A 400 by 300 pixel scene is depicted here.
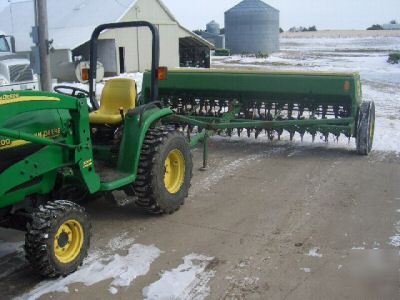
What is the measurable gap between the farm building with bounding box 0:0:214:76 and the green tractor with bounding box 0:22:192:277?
15.5m

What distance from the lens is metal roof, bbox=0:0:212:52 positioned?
22.5 meters

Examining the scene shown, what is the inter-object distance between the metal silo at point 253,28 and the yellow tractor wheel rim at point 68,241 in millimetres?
46110

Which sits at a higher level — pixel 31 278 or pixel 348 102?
pixel 348 102

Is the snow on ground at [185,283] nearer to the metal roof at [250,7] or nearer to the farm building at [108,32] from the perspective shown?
the farm building at [108,32]

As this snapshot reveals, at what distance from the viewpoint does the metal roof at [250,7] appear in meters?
50.0

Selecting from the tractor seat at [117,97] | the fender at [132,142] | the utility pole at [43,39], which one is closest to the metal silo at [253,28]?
the utility pole at [43,39]

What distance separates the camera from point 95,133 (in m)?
5.48

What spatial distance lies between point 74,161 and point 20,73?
8865mm

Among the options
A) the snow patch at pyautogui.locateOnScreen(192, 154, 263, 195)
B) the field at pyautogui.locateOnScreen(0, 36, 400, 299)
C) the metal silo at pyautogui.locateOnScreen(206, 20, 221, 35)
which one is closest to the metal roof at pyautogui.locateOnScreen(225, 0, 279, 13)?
the metal silo at pyautogui.locateOnScreen(206, 20, 221, 35)

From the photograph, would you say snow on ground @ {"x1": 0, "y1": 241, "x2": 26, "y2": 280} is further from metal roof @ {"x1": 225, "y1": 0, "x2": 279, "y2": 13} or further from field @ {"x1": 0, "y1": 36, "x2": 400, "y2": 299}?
metal roof @ {"x1": 225, "y1": 0, "x2": 279, "y2": 13}

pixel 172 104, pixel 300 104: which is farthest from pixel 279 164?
pixel 172 104

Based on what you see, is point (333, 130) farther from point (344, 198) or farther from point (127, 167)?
point (127, 167)

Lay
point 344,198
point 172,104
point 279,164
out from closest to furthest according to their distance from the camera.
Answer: point 344,198 → point 279,164 → point 172,104

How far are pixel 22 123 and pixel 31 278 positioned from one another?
3.90 feet
